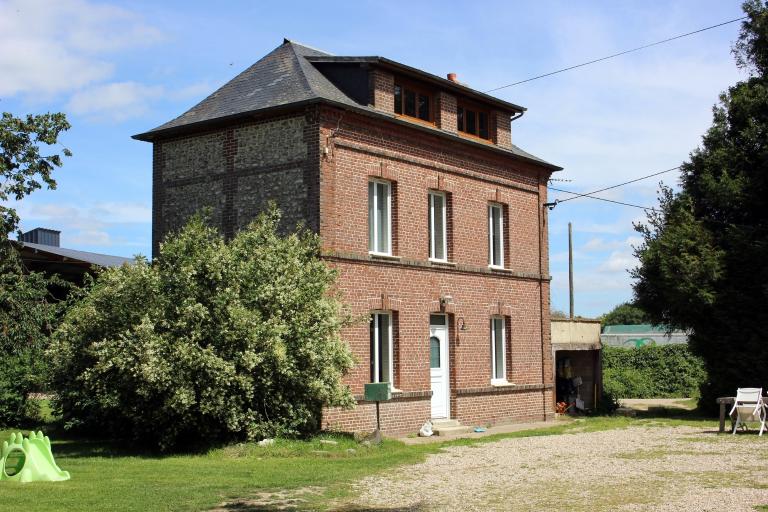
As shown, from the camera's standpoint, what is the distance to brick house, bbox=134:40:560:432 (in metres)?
18.2

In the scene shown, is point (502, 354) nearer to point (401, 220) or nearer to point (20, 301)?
point (401, 220)

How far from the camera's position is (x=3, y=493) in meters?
10.5

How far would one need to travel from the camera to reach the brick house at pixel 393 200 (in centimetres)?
1825

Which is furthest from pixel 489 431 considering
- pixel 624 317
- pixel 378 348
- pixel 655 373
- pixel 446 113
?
pixel 624 317

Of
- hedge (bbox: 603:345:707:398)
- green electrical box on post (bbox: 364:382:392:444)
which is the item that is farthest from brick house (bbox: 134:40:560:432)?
hedge (bbox: 603:345:707:398)

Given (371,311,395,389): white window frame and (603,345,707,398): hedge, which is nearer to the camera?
(371,311,395,389): white window frame

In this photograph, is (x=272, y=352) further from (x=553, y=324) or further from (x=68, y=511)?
(x=553, y=324)

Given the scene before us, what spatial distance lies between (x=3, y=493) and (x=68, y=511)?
155 centimetres

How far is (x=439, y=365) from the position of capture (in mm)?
20594

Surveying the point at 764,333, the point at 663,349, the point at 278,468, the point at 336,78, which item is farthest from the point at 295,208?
the point at 663,349

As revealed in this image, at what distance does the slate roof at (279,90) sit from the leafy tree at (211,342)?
324 centimetres

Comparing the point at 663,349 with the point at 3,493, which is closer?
the point at 3,493

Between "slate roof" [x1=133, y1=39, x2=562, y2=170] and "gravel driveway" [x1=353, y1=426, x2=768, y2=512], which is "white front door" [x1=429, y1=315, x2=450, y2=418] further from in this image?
"slate roof" [x1=133, y1=39, x2=562, y2=170]

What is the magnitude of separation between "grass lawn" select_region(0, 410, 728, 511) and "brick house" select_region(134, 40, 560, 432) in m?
2.37
